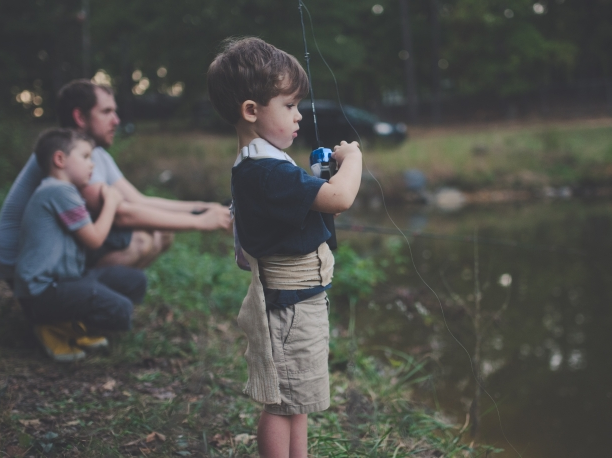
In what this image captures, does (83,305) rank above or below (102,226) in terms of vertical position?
below

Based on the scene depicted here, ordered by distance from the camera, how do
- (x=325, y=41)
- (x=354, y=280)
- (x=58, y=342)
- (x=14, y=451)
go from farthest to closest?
(x=325, y=41), (x=354, y=280), (x=58, y=342), (x=14, y=451)

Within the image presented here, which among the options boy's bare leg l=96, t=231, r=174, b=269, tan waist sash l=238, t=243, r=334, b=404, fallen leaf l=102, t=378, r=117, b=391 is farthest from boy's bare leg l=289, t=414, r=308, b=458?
boy's bare leg l=96, t=231, r=174, b=269

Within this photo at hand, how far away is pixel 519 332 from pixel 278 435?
8.95ft

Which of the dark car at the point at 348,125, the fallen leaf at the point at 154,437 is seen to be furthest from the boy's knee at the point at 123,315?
the dark car at the point at 348,125

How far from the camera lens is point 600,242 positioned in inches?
280

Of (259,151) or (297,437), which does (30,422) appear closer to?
(297,437)

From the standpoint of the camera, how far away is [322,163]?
6.05ft

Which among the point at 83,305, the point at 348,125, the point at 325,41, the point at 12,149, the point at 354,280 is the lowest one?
the point at 354,280

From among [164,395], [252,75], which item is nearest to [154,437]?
[164,395]

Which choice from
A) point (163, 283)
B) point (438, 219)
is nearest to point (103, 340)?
point (163, 283)

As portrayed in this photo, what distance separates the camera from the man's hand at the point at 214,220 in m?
3.29

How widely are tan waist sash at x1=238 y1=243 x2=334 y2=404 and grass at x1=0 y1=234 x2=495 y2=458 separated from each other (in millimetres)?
504

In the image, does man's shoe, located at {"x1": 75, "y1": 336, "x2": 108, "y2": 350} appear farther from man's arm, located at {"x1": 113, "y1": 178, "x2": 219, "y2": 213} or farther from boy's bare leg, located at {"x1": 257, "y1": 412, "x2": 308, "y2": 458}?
boy's bare leg, located at {"x1": 257, "y1": 412, "x2": 308, "y2": 458}

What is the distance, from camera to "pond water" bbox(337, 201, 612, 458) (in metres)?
2.94
